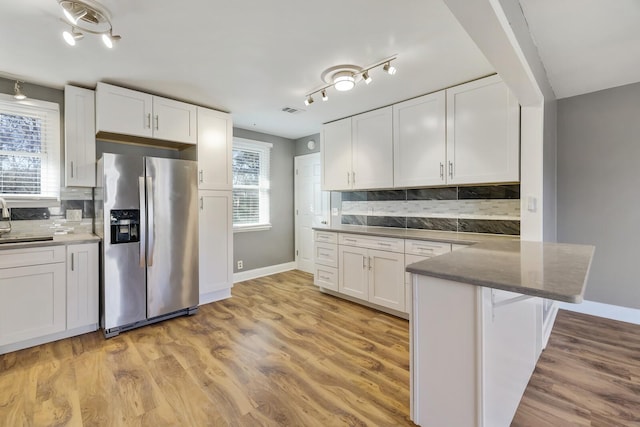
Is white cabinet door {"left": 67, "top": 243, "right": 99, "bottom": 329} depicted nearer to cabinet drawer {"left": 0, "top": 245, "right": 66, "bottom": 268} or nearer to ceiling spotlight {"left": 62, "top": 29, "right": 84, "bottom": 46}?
cabinet drawer {"left": 0, "top": 245, "right": 66, "bottom": 268}

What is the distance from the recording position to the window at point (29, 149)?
2721 mm

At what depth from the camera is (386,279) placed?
124 inches

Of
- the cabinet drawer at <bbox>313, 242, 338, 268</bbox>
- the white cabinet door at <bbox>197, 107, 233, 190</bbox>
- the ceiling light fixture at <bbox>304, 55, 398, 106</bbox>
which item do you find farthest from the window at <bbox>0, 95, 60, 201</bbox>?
the cabinet drawer at <bbox>313, 242, 338, 268</bbox>

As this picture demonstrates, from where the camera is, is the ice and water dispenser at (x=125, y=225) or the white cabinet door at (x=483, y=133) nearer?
the white cabinet door at (x=483, y=133)

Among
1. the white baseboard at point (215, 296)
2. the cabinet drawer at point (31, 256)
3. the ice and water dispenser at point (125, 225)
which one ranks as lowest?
the white baseboard at point (215, 296)

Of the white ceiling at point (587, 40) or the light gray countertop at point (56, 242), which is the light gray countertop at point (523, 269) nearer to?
the white ceiling at point (587, 40)

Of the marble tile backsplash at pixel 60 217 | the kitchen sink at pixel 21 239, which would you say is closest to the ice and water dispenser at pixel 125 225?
the kitchen sink at pixel 21 239

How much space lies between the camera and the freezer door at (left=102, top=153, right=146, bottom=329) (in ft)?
8.69

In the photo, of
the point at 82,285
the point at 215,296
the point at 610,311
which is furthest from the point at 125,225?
the point at 610,311

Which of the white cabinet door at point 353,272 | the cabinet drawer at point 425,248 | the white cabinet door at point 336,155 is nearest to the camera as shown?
the cabinet drawer at point 425,248

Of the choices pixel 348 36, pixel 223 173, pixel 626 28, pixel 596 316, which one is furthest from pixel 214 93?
pixel 596 316

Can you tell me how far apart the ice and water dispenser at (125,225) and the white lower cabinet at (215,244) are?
73cm

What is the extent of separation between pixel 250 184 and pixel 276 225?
85 cm

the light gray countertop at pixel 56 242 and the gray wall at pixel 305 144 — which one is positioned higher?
the gray wall at pixel 305 144
